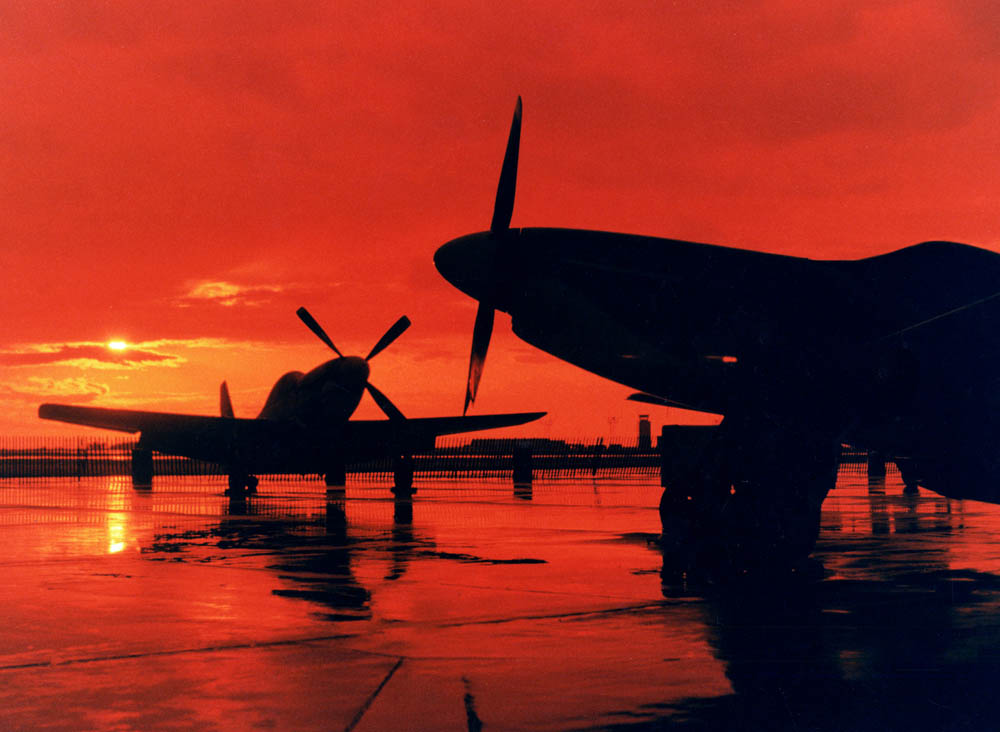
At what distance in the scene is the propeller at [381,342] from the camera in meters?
36.3

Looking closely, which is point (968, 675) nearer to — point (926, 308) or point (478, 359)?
point (926, 308)

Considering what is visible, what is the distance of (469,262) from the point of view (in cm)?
1577

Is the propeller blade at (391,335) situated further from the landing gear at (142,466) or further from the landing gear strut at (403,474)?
the landing gear at (142,466)

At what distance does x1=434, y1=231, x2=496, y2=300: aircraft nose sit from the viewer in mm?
15602

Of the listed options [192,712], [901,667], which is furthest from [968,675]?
[192,712]

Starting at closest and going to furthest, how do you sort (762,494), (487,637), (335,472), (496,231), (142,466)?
(487,637) < (762,494) < (496,231) < (335,472) < (142,466)

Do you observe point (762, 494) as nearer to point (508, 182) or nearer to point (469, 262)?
point (469, 262)

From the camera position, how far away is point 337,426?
35.5m

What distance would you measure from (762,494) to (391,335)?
26.0 metres

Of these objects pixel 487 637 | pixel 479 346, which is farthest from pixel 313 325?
pixel 487 637

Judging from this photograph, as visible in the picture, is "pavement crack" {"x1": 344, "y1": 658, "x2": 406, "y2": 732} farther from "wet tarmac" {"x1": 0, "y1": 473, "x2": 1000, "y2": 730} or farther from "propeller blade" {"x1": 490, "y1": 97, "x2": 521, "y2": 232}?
"propeller blade" {"x1": 490, "y1": 97, "x2": 521, "y2": 232}

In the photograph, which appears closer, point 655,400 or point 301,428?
point 655,400

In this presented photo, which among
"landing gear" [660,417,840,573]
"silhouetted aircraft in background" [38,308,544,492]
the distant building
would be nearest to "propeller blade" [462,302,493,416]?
"landing gear" [660,417,840,573]

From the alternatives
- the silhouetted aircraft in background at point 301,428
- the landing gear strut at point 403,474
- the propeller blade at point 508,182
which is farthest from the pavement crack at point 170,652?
the landing gear strut at point 403,474
